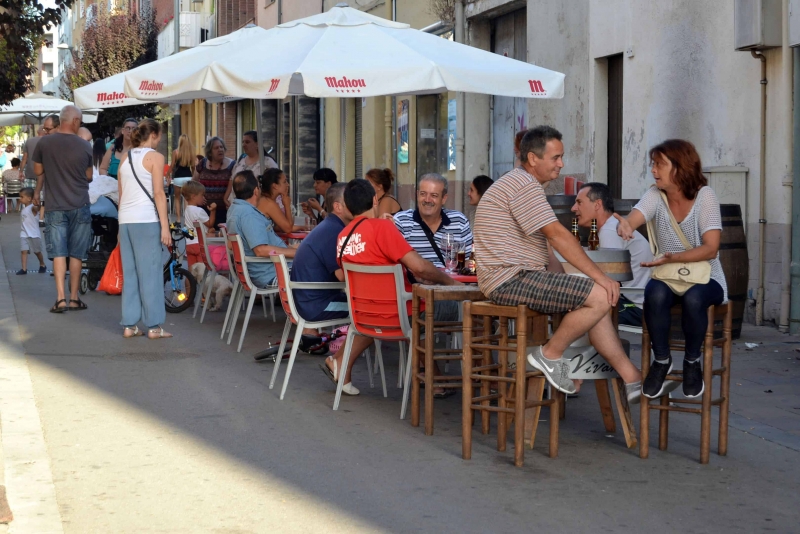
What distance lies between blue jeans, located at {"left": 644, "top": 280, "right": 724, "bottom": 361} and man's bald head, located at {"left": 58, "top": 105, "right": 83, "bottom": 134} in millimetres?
7658

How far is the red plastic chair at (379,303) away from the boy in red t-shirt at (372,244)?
0.45ft

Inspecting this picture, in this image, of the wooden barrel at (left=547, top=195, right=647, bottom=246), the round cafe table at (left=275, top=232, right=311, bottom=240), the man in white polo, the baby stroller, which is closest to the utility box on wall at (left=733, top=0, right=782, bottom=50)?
the wooden barrel at (left=547, top=195, right=647, bottom=246)

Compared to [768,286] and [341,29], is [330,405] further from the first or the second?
[768,286]

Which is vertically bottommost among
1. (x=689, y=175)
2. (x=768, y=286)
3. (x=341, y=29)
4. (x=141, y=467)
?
(x=141, y=467)

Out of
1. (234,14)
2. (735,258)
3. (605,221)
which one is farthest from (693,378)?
(234,14)

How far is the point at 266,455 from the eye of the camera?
5930 mm

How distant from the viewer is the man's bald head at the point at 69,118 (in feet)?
38.9

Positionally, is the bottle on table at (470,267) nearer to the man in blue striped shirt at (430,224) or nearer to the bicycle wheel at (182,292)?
the man in blue striped shirt at (430,224)

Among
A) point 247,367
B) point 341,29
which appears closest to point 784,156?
point 341,29

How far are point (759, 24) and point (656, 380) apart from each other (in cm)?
520

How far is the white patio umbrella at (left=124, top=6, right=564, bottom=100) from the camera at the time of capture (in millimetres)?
9016

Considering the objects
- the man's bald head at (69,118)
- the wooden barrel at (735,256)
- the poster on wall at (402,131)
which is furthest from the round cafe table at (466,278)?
the poster on wall at (402,131)

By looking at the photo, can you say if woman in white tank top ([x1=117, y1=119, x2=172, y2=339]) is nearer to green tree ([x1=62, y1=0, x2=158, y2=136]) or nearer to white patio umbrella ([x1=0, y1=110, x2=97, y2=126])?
white patio umbrella ([x1=0, y1=110, x2=97, y2=126])

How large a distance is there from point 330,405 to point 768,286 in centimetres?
476
